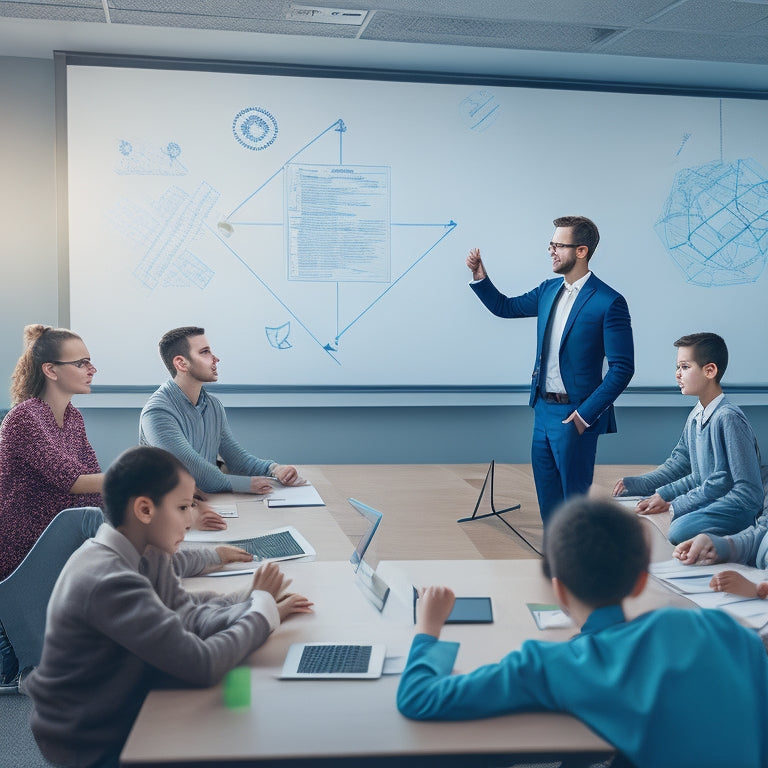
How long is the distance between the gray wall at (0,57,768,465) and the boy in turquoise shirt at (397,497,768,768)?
3176 mm

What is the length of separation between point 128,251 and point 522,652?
3.46 m

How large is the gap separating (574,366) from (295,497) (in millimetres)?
1205

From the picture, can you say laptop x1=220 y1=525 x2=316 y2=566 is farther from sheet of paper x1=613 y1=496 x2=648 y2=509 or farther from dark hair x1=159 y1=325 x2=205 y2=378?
sheet of paper x1=613 y1=496 x2=648 y2=509

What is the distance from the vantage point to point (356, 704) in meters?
1.34

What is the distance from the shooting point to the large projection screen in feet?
13.8

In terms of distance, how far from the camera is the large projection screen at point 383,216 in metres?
4.20

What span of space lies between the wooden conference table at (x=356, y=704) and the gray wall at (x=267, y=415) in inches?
86.1

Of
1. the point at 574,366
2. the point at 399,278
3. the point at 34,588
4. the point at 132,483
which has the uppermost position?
the point at 399,278

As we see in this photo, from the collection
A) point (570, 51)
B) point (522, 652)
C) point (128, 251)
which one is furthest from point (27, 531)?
point (570, 51)

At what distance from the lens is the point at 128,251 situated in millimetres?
4203

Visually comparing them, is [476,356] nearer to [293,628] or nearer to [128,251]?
[128,251]

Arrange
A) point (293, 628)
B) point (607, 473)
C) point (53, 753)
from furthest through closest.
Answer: point (607, 473), point (293, 628), point (53, 753)

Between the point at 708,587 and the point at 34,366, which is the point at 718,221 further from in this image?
the point at 34,366

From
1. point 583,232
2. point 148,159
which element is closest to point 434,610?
point 583,232
